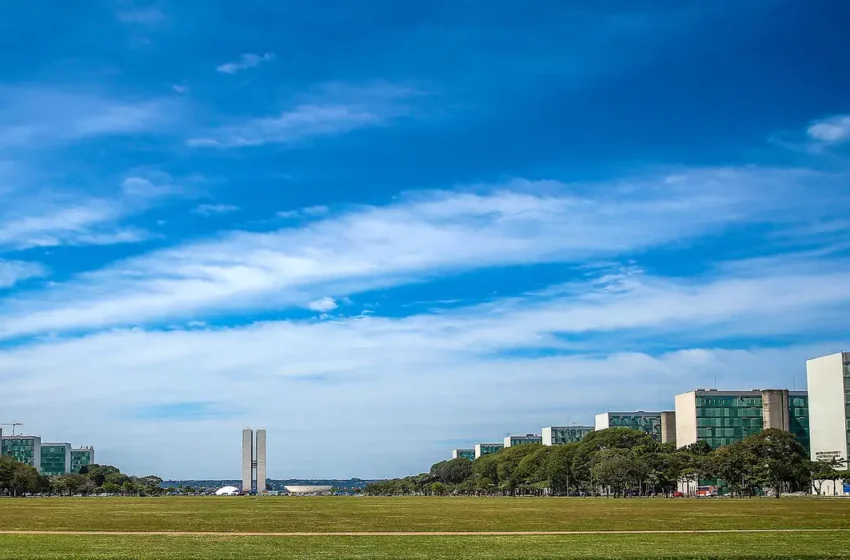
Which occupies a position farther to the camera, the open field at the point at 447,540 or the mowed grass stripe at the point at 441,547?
the open field at the point at 447,540

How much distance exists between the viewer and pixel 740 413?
559 ft

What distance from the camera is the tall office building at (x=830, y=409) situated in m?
134

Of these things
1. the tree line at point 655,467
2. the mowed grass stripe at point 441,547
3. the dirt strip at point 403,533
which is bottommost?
the tree line at point 655,467

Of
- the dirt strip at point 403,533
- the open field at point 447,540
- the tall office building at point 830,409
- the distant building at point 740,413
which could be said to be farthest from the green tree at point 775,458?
the dirt strip at point 403,533

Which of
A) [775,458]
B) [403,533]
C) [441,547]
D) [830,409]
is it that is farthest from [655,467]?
[441,547]

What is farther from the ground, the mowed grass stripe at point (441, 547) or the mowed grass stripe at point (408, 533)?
the mowed grass stripe at point (441, 547)

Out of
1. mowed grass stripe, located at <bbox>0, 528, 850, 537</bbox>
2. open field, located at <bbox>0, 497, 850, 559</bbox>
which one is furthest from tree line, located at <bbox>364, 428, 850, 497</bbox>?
mowed grass stripe, located at <bbox>0, 528, 850, 537</bbox>

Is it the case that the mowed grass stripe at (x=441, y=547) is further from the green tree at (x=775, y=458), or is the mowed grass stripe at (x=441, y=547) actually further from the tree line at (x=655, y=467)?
the tree line at (x=655, y=467)

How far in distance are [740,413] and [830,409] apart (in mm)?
32294

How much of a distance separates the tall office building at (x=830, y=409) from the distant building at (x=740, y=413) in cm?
2219

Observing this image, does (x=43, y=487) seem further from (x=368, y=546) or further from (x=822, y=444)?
(x=368, y=546)

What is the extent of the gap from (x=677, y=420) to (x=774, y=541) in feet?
502

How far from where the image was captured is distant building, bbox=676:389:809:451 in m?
167

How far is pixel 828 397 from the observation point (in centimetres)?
13900
